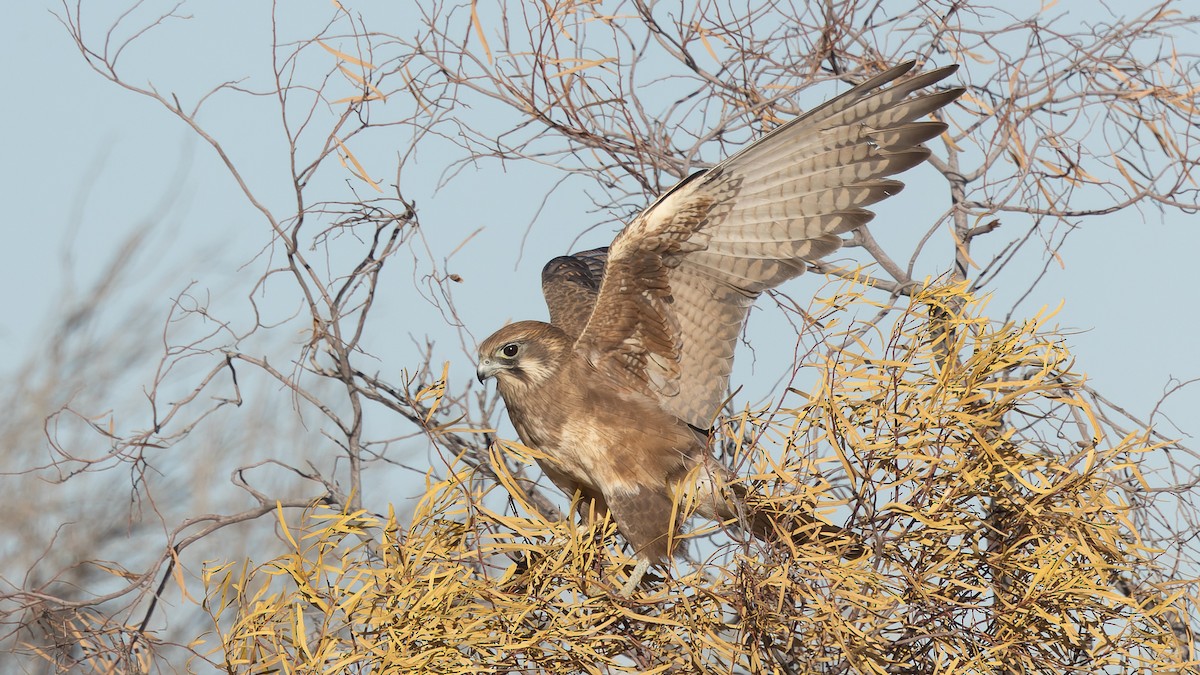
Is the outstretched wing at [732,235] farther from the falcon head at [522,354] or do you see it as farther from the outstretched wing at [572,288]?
the outstretched wing at [572,288]

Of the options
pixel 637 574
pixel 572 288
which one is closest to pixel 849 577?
pixel 637 574

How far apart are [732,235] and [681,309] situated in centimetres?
22

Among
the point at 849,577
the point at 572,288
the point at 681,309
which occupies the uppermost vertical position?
the point at 572,288

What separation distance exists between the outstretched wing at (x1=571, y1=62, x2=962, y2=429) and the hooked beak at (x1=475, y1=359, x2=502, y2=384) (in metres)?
0.22

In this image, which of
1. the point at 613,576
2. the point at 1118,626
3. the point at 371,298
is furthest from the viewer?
the point at 371,298

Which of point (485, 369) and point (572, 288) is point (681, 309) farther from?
point (572, 288)

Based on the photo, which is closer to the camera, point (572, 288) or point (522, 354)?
point (522, 354)

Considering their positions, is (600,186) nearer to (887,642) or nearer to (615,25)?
(615,25)

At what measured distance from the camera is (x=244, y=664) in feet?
7.84

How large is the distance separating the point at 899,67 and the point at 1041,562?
3.23 feet

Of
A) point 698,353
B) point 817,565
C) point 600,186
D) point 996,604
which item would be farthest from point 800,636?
point 600,186

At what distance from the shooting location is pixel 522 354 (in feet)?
9.62

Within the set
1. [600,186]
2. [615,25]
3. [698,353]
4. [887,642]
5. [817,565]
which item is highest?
[615,25]

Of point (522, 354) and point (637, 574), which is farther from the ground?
point (522, 354)
